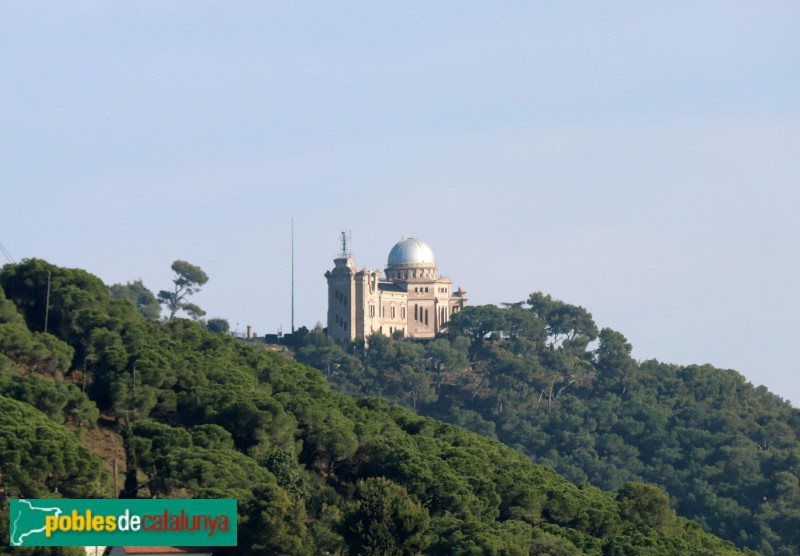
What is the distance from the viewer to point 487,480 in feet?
235

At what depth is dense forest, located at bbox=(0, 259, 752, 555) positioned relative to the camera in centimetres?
6044

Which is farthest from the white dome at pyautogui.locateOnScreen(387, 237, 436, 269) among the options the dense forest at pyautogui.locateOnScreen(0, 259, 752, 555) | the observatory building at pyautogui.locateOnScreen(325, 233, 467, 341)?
the dense forest at pyautogui.locateOnScreen(0, 259, 752, 555)

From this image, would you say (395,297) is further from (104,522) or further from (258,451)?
(104,522)

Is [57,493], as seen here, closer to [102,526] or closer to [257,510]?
[257,510]

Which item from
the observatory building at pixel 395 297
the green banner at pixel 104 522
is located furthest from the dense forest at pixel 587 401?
the green banner at pixel 104 522

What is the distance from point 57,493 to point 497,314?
90818 mm

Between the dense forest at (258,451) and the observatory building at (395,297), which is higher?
the observatory building at (395,297)

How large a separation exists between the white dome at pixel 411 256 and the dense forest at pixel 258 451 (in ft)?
198

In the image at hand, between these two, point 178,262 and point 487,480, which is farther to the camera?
point 178,262

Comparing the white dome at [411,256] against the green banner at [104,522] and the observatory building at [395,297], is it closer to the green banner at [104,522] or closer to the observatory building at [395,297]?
the observatory building at [395,297]

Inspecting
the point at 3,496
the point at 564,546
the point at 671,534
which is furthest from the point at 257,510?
the point at 671,534

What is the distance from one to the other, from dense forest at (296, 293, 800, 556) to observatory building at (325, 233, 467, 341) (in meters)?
1.80

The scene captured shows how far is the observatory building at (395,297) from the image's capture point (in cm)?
14050

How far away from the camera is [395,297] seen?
144750 millimetres
